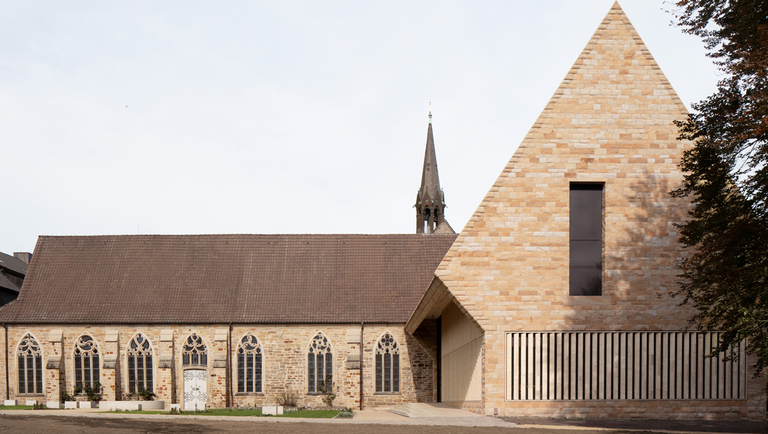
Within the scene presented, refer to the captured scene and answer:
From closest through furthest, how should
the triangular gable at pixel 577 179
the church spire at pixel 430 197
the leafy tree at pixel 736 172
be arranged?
the leafy tree at pixel 736 172
the triangular gable at pixel 577 179
the church spire at pixel 430 197

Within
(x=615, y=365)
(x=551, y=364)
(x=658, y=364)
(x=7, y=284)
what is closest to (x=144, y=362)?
(x=7, y=284)

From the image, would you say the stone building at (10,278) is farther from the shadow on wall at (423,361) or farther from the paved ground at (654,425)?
the paved ground at (654,425)

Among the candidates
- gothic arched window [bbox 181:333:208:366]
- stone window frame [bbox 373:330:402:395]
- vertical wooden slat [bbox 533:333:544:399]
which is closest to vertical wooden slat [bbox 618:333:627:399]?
vertical wooden slat [bbox 533:333:544:399]

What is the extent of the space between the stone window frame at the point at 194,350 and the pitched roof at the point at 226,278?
0.92 metres

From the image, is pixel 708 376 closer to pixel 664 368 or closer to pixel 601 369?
pixel 664 368

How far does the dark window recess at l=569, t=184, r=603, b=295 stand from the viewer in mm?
17062

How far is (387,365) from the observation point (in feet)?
99.3

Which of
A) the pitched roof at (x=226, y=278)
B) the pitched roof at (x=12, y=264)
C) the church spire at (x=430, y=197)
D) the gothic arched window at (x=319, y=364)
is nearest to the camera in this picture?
the gothic arched window at (x=319, y=364)

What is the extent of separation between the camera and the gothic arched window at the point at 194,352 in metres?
30.4

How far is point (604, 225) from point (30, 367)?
27690mm

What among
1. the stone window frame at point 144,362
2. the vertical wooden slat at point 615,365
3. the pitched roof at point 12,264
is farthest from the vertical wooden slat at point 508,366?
the pitched roof at point 12,264

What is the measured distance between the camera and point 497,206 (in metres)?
16.9

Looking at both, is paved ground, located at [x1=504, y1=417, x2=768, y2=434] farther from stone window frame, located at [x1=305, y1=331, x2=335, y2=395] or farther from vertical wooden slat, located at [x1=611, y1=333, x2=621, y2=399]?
stone window frame, located at [x1=305, y1=331, x2=335, y2=395]

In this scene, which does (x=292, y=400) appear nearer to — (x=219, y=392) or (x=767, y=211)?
(x=219, y=392)
